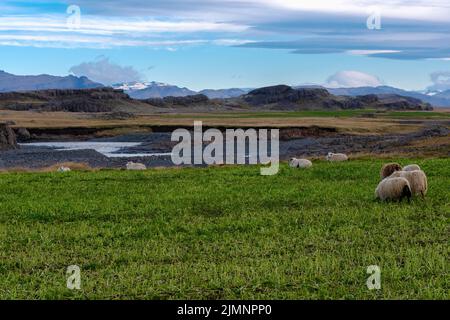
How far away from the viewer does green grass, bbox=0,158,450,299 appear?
462 inches

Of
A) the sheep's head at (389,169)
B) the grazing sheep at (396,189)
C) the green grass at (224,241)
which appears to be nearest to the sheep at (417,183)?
the green grass at (224,241)

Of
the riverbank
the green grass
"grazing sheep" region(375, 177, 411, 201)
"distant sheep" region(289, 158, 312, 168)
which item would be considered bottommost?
the riverbank

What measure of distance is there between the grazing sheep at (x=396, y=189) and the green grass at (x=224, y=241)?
730 mm

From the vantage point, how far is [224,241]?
51.6ft

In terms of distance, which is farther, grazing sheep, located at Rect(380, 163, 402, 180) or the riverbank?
the riverbank

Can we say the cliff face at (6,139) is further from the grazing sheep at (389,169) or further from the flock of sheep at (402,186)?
the flock of sheep at (402,186)

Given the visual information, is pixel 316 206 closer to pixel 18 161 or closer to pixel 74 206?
pixel 74 206

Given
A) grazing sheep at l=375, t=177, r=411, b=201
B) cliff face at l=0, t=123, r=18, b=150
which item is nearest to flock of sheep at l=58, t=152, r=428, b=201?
grazing sheep at l=375, t=177, r=411, b=201

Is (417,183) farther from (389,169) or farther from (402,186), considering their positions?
(389,169)

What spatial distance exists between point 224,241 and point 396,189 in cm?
790

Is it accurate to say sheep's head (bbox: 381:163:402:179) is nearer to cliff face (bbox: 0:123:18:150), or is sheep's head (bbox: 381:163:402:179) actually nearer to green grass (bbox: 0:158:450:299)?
green grass (bbox: 0:158:450:299)

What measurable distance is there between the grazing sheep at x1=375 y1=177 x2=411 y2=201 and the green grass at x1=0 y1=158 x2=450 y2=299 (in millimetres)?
730
